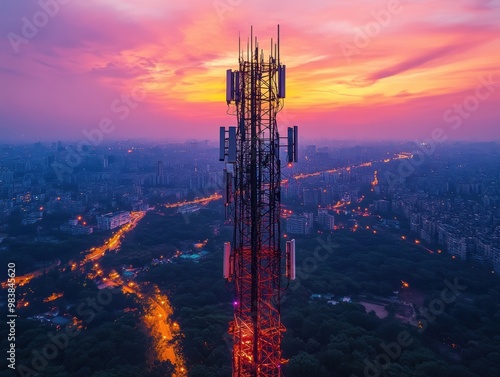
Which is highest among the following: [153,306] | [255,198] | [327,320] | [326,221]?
[255,198]

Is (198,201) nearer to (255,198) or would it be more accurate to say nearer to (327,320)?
(327,320)

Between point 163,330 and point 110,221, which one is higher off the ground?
point 110,221

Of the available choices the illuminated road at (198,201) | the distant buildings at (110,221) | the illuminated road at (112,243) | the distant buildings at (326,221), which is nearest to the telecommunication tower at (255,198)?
the illuminated road at (112,243)

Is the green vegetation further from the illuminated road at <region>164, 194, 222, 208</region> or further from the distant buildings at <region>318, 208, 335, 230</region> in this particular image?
the illuminated road at <region>164, 194, 222, 208</region>

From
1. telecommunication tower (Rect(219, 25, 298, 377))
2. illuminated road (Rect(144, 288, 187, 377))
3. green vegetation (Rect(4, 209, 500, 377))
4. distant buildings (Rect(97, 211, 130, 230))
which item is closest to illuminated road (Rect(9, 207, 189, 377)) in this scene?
illuminated road (Rect(144, 288, 187, 377))

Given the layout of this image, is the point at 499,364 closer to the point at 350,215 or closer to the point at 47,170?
the point at 350,215

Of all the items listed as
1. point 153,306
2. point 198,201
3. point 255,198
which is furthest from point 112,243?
point 255,198

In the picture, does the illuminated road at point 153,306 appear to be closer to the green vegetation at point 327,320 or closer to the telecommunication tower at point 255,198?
the green vegetation at point 327,320

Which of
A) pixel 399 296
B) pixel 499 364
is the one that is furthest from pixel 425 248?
pixel 499 364
